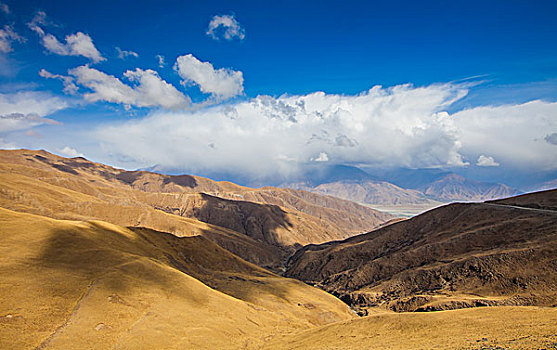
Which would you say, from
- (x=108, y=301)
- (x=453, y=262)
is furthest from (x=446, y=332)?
(x=453, y=262)

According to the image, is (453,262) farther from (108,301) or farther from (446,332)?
(108,301)

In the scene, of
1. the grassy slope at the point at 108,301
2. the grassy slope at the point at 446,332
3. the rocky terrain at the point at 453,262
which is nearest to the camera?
the grassy slope at the point at 446,332

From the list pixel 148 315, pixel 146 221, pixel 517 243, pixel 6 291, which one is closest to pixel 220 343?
pixel 148 315

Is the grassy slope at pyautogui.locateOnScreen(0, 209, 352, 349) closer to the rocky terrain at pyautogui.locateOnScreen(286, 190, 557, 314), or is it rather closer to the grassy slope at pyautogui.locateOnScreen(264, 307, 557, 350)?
the grassy slope at pyautogui.locateOnScreen(264, 307, 557, 350)

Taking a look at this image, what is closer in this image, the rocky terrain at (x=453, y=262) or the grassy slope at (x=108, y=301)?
the grassy slope at (x=108, y=301)

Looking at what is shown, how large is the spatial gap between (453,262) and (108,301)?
85466 millimetres

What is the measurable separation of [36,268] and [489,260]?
94.8 m

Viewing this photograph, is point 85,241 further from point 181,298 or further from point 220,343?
point 220,343

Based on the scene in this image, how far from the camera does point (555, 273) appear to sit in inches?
2361

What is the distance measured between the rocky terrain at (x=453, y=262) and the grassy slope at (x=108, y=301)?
24.6m

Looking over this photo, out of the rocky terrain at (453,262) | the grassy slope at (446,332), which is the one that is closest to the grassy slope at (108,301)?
the grassy slope at (446,332)

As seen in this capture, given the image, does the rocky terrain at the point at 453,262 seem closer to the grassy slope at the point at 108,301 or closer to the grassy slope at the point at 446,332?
Result: the grassy slope at the point at 108,301

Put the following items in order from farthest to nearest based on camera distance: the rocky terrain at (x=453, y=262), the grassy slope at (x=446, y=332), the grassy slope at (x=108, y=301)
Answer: the rocky terrain at (x=453, y=262), the grassy slope at (x=108, y=301), the grassy slope at (x=446, y=332)

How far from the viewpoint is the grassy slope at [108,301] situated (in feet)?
115
